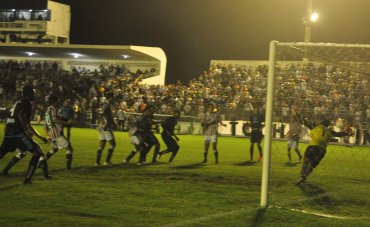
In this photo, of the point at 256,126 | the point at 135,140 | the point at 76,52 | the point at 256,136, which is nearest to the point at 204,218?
the point at 135,140

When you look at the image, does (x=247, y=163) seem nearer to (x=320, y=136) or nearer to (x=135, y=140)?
(x=135, y=140)

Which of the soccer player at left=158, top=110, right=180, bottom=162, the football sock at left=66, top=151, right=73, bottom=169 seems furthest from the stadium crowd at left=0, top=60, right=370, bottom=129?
the football sock at left=66, top=151, right=73, bottom=169

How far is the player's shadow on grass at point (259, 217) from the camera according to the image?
347 inches

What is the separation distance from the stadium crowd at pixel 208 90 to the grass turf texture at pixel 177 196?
562 centimetres

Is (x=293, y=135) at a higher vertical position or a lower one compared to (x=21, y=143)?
higher

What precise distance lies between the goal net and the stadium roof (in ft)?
Answer: 66.7

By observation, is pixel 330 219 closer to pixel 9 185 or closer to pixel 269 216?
pixel 269 216

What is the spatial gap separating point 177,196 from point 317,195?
296 cm

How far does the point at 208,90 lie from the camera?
38344mm

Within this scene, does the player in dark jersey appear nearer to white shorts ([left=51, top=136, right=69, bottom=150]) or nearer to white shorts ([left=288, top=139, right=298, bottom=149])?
white shorts ([left=51, top=136, right=69, bottom=150])

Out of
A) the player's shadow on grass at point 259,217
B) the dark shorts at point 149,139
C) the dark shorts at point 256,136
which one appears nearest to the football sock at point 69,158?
the dark shorts at point 149,139

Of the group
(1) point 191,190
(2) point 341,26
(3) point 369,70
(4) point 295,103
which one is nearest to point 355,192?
(3) point 369,70

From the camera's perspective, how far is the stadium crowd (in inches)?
935

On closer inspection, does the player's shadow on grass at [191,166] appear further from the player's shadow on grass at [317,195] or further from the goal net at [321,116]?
the player's shadow on grass at [317,195]
